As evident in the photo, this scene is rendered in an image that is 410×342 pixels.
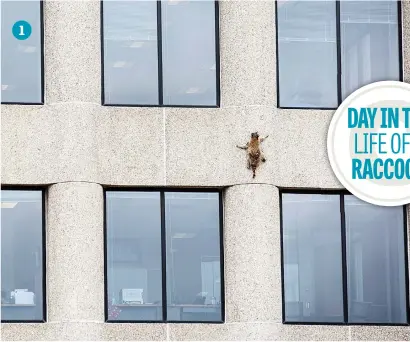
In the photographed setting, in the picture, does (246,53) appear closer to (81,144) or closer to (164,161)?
(164,161)

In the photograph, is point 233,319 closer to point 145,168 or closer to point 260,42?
point 145,168

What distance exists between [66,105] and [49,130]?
1.99 ft

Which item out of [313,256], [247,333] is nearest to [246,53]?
[313,256]

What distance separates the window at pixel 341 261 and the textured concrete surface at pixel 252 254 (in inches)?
23.7

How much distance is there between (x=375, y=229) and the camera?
32.4 m

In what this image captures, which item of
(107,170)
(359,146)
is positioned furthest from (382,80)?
(107,170)

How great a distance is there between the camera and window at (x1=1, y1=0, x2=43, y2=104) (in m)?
31.8

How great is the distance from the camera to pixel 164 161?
3150cm

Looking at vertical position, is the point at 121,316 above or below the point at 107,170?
below

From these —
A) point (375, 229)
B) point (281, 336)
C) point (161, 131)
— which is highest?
point (161, 131)

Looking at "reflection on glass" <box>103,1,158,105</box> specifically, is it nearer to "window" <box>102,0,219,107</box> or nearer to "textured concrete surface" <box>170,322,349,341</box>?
"window" <box>102,0,219,107</box>

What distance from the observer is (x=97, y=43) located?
3181 centimetres

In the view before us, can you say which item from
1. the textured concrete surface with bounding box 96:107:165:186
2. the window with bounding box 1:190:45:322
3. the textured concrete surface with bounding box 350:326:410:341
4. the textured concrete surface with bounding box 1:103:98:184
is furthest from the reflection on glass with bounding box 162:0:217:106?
the textured concrete surface with bounding box 350:326:410:341

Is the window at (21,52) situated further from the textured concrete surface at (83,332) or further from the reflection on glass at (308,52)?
the reflection on glass at (308,52)
